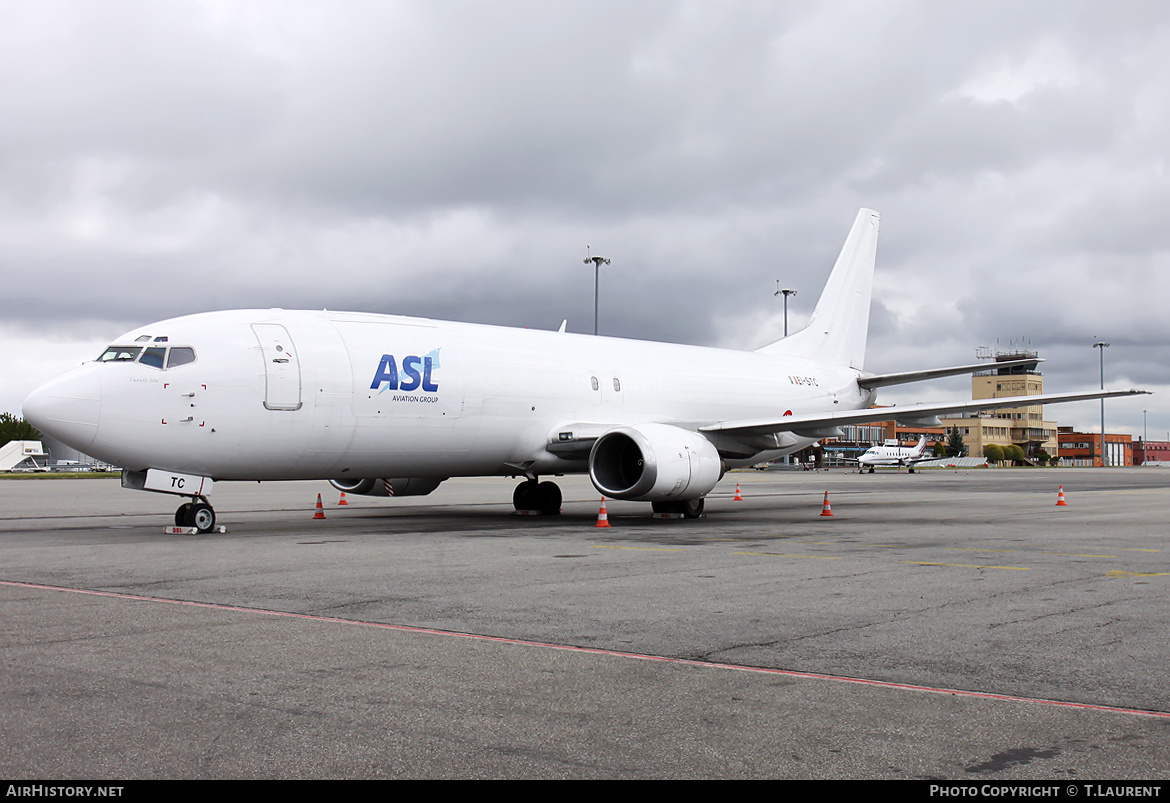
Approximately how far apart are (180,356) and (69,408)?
68.5 inches

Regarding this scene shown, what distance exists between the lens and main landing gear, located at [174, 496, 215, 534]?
50.4ft

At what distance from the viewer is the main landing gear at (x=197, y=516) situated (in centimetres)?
1537

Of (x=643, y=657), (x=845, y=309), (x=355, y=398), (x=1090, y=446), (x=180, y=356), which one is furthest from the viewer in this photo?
(x=1090, y=446)

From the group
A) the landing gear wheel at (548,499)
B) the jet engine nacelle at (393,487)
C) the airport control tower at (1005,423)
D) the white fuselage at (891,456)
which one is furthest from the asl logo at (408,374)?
the airport control tower at (1005,423)

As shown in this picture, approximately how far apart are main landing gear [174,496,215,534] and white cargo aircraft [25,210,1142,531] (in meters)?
0.03

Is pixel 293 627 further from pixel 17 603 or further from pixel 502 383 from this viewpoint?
pixel 502 383

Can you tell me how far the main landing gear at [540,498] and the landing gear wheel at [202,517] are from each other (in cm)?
793

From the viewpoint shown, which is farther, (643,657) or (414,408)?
(414,408)

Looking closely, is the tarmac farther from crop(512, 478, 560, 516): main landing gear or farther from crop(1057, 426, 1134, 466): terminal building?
crop(1057, 426, 1134, 466): terminal building

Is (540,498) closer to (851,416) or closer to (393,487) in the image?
(393,487)

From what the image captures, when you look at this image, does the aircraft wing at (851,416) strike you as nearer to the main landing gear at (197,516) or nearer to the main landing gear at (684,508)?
the main landing gear at (684,508)

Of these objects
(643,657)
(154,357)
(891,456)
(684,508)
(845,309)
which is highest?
(845,309)

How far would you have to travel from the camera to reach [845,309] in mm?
28656

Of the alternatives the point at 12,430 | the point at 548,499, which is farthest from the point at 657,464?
the point at 12,430
